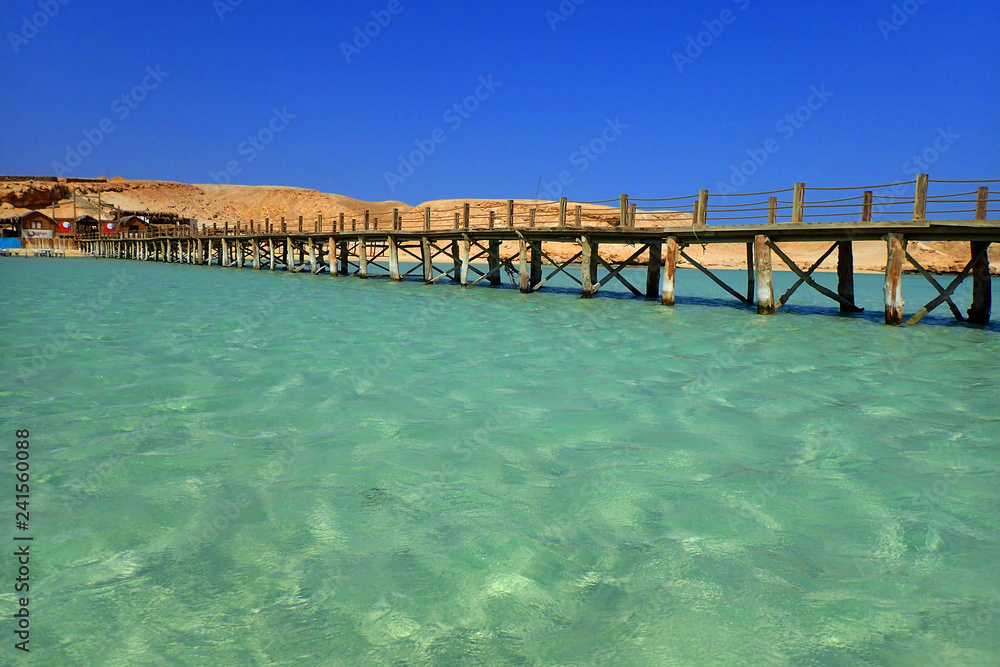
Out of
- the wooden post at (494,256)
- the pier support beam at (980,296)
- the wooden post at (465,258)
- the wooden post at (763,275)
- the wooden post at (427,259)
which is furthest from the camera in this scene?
the wooden post at (427,259)

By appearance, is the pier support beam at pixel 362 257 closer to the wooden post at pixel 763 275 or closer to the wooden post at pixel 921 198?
the wooden post at pixel 763 275

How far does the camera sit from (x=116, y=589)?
11.6ft

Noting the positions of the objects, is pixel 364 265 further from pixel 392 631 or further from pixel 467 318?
pixel 392 631

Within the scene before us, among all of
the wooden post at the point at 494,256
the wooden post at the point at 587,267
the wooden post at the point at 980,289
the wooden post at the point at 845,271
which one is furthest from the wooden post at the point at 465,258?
the wooden post at the point at 980,289

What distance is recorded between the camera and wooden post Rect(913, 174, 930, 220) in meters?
15.1

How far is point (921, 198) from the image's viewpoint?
15281 millimetres

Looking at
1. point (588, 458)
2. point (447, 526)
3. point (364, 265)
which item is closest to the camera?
point (447, 526)

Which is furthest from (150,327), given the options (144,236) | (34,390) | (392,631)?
(144,236)

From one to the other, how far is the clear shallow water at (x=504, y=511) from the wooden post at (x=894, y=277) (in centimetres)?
679

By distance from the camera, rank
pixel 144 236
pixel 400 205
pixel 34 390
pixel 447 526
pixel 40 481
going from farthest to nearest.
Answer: pixel 400 205 → pixel 144 236 → pixel 34 390 → pixel 40 481 → pixel 447 526

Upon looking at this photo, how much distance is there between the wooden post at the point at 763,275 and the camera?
18.3 metres

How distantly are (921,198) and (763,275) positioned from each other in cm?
428

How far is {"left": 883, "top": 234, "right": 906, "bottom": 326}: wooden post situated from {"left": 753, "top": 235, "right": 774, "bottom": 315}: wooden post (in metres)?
2.85

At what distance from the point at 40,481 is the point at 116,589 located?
201cm
